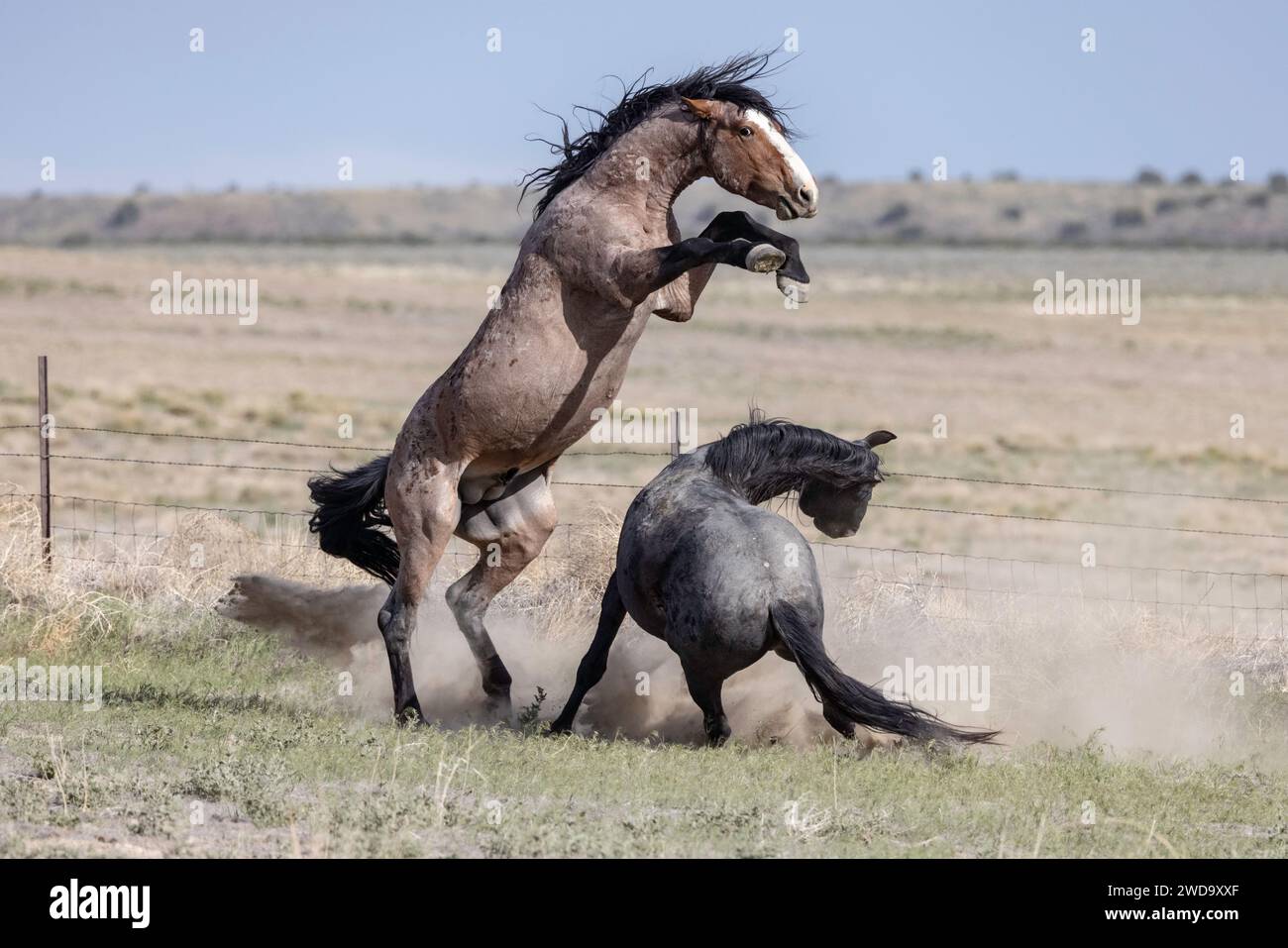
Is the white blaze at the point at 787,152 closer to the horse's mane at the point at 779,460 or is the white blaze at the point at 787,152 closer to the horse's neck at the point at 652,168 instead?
the horse's neck at the point at 652,168

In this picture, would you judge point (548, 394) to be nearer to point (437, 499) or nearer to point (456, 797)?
point (437, 499)

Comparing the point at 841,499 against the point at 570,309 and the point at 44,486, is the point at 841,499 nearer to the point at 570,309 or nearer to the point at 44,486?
the point at 570,309

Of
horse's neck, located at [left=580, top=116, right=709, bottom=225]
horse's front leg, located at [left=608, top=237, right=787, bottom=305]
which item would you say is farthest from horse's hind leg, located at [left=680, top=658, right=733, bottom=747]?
horse's neck, located at [left=580, top=116, right=709, bottom=225]

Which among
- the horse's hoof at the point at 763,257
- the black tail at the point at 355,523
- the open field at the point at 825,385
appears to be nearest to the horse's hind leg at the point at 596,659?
the black tail at the point at 355,523

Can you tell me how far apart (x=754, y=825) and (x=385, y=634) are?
135 inches

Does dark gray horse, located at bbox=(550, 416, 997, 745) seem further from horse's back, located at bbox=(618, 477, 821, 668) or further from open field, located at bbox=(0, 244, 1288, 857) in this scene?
open field, located at bbox=(0, 244, 1288, 857)

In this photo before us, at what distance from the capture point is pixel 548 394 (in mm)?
8320

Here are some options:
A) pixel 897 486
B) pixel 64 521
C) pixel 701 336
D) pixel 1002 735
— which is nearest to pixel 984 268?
pixel 701 336

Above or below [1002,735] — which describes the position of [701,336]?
above

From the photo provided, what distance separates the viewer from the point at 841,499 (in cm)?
886

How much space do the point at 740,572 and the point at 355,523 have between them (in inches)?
121

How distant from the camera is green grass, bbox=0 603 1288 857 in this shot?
5766 millimetres

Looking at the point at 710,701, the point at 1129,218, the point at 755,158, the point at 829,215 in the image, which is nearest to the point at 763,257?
the point at 755,158

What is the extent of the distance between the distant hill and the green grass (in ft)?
299
